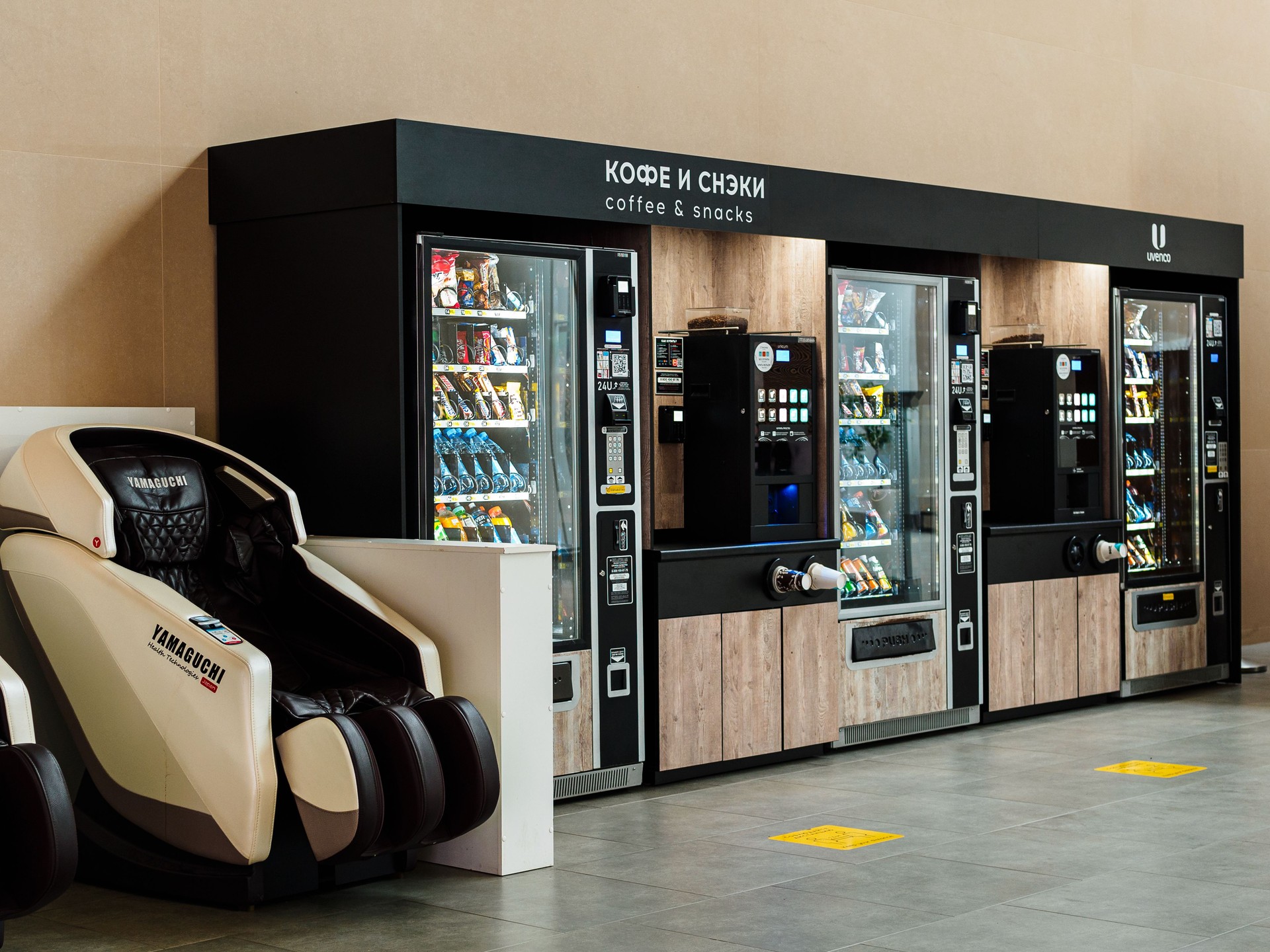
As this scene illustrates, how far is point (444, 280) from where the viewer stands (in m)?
5.49

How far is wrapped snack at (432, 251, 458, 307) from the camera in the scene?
17.9 ft

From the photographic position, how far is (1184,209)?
1020 cm

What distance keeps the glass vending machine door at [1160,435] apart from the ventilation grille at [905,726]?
1495 mm

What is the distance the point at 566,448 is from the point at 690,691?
1.11 meters

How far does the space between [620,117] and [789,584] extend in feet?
7.79

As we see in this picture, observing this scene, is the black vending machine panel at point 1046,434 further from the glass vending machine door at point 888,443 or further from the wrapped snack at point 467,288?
the wrapped snack at point 467,288

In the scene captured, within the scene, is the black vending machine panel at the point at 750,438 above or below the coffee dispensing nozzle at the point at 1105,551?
above

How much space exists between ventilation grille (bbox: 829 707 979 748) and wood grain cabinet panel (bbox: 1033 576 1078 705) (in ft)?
1.58

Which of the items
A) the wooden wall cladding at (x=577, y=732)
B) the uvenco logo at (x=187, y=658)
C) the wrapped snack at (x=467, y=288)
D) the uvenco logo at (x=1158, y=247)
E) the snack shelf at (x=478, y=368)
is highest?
the uvenco logo at (x=1158, y=247)

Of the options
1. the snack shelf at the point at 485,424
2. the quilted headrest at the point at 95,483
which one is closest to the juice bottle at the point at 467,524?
the snack shelf at the point at 485,424

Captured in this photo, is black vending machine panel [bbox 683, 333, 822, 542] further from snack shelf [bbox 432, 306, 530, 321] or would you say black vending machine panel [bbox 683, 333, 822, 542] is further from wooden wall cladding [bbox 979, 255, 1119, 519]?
wooden wall cladding [bbox 979, 255, 1119, 519]

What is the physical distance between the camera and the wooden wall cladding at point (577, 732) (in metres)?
5.84

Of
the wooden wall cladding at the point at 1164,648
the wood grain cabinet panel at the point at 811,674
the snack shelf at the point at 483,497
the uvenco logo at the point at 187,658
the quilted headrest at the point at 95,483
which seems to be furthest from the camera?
the wooden wall cladding at the point at 1164,648

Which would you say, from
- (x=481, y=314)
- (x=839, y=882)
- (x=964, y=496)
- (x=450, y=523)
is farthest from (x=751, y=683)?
(x=481, y=314)
